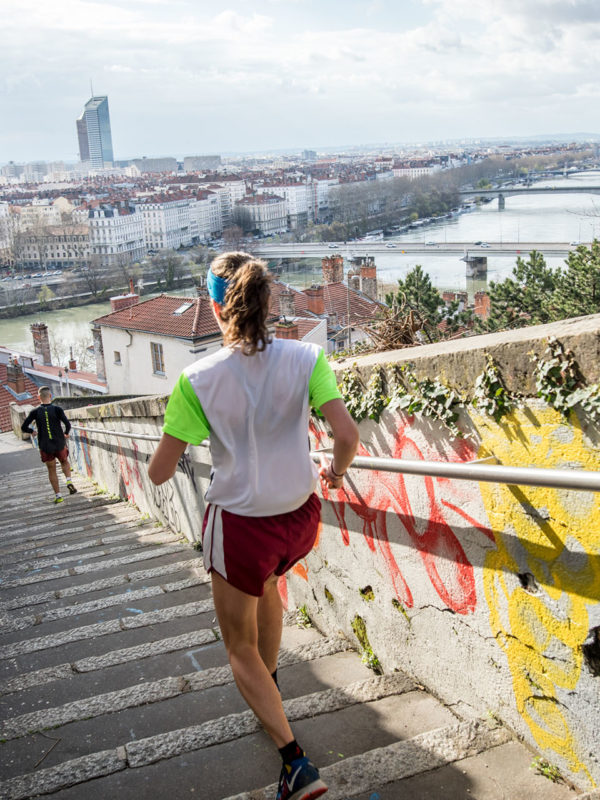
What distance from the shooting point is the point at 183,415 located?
1909 millimetres

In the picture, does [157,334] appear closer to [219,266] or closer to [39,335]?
[39,335]

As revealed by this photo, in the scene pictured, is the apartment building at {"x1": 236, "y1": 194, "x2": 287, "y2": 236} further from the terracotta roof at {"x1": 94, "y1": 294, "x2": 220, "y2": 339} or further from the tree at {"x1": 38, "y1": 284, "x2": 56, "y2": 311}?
the terracotta roof at {"x1": 94, "y1": 294, "x2": 220, "y2": 339}

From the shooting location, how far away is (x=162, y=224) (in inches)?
5315

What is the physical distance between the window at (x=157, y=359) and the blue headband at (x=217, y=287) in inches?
1028

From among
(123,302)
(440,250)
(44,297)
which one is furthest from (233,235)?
(123,302)

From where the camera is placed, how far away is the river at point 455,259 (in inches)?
2534

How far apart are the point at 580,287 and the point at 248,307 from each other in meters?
19.9

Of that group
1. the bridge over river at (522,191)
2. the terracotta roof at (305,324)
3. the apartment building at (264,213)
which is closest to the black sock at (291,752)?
the terracotta roof at (305,324)

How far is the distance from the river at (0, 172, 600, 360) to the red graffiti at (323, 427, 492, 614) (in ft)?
144

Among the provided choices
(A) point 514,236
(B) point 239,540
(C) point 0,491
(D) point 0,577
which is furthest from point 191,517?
(A) point 514,236

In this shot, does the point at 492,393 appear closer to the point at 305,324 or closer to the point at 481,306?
the point at 305,324

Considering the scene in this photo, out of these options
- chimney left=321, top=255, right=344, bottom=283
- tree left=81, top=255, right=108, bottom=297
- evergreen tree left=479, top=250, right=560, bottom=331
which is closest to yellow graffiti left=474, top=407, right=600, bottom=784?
evergreen tree left=479, top=250, right=560, bottom=331

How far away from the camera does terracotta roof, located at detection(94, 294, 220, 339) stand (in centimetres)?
2617

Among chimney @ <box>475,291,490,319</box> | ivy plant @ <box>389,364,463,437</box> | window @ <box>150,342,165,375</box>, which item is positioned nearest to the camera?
ivy plant @ <box>389,364,463,437</box>
